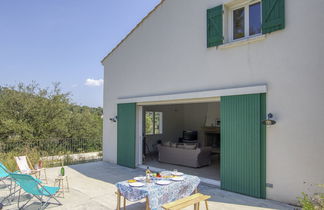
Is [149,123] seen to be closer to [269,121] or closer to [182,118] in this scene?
[182,118]

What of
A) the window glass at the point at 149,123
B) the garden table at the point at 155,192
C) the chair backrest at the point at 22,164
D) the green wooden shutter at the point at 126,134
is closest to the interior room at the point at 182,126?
the window glass at the point at 149,123

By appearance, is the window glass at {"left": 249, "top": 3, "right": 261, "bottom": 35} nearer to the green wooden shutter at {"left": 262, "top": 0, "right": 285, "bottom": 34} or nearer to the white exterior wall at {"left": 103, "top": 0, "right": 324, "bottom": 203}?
the green wooden shutter at {"left": 262, "top": 0, "right": 285, "bottom": 34}

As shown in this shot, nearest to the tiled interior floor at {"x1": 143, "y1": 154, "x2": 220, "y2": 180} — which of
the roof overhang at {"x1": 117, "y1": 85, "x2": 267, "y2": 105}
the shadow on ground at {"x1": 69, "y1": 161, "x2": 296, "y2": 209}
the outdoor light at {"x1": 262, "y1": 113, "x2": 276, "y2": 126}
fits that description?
the shadow on ground at {"x1": 69, "y1": 161, "x2": 296, "y2": 209}

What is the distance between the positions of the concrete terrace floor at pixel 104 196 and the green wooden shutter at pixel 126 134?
869mm

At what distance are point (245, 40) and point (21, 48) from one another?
42.0ft

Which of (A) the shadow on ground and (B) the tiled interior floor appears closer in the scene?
(A) the shadow on ground

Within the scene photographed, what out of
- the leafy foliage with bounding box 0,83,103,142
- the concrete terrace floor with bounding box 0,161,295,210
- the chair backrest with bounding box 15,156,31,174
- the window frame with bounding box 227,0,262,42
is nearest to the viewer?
the concrete terrace floor with bounding box 0,161,295,210

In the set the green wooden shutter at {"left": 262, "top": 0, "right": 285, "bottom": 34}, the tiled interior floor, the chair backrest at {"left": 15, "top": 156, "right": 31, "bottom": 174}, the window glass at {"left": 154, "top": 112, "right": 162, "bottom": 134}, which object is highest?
the green wooden shutter at {"left": 262, "top": 0, "right": 285, "bottom": 34}

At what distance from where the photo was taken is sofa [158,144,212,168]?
898cm

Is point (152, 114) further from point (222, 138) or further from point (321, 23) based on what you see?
point (321, 23)

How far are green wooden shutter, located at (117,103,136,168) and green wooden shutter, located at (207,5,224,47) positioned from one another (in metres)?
4.05

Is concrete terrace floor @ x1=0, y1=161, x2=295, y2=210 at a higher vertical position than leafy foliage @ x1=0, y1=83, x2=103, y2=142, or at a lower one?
lower

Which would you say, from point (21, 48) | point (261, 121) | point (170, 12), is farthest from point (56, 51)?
point (261, 121)

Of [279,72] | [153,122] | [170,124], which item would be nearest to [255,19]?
[279,72]
